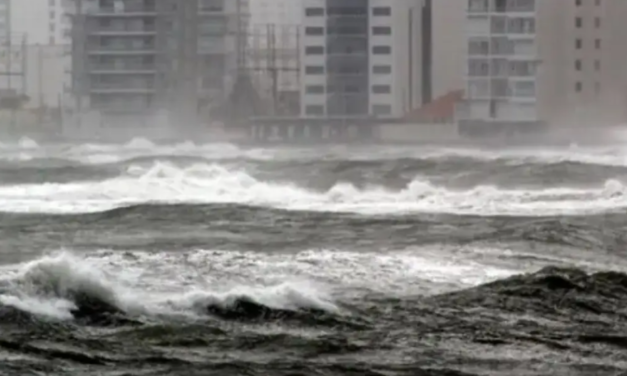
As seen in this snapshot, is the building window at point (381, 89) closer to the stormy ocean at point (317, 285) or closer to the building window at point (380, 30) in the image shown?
the building window at point (380, 30)

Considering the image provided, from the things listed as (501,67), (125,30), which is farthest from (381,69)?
(125,30)

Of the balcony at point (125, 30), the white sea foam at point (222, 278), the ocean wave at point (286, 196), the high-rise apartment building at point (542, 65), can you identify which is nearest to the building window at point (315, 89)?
the high-rise apartment building at point (542, 65)

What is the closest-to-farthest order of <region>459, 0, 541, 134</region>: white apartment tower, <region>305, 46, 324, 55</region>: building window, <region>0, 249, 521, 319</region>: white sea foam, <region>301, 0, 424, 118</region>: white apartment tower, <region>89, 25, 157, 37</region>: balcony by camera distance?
<region>0, 249, 521, 319</region>: white sea foam < <region>459, 0, 541, 134</region>: white apartment tower < <region>301, 0, 424, 118</region>: white apartment tower < <region>305, 46, 324, 55</region>: building window < <region>89, 25, 157, 37</region>: balcony

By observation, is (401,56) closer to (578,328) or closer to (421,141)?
(421,141)

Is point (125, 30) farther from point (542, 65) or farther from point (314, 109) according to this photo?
point (542, 65)

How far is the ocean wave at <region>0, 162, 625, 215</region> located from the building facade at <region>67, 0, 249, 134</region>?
665 inches

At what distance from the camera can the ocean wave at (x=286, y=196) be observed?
509 inches

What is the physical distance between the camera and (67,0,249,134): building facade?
35.7 metres

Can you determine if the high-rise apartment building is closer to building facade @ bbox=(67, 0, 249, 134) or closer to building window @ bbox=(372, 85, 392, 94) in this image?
building window @ bbox=(372, 85, 392, 94)

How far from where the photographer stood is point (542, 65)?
31266 millimetres

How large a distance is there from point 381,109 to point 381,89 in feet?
2.28

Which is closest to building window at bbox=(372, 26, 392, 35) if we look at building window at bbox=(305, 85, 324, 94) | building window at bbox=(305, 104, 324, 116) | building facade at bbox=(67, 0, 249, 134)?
building window at bbox=(305, 85, 324, 94)

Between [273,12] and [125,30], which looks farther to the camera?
[125,30]

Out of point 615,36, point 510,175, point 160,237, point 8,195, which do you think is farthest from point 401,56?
point 160,237
